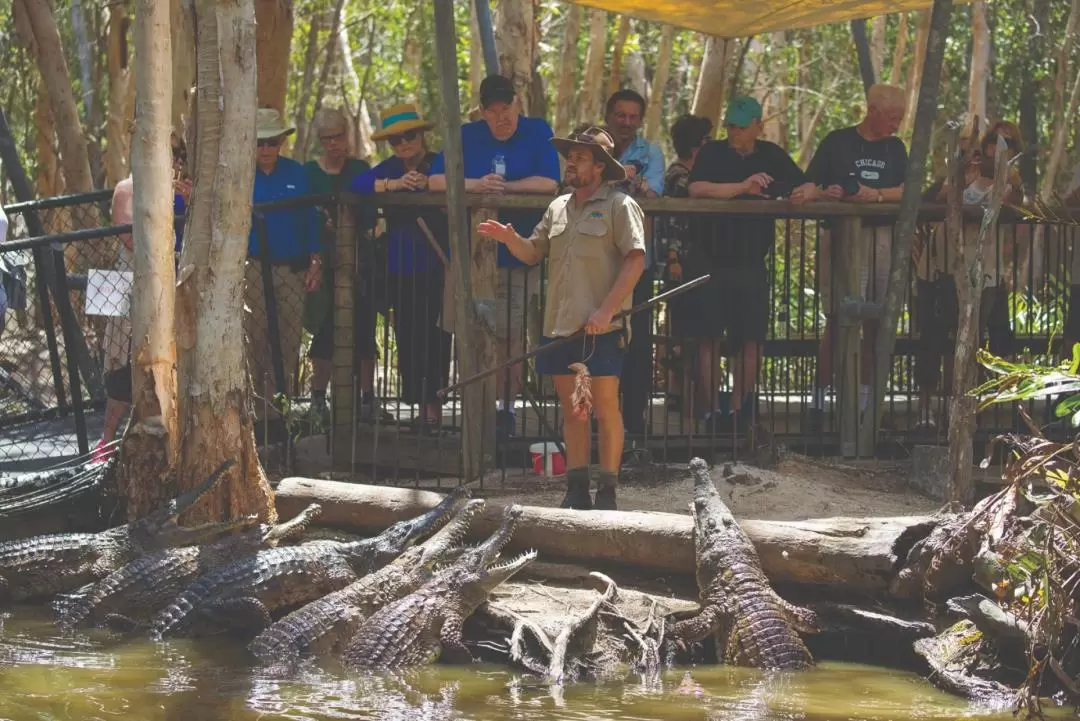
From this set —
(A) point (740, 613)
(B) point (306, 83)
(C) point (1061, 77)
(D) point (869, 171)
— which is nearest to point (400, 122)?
(D) point (869, 171)

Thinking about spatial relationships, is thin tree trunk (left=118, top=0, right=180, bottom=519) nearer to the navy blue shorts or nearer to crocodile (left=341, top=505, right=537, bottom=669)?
crocodile (left=341, top=505, right=537, bottom=669)

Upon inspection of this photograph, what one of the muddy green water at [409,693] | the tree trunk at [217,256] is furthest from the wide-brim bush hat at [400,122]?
the muddy green water at [409,693]

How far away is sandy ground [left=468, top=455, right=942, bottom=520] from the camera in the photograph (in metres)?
7.61

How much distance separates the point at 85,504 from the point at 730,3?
4999 mm

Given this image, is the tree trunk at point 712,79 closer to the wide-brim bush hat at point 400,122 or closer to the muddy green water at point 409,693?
the wide-brim bush hat at point 400,122

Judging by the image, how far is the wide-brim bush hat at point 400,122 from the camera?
893 centimetres

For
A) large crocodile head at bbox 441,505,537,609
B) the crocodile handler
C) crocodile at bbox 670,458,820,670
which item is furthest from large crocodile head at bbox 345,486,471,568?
crocodile at bbox 670,458,820,670

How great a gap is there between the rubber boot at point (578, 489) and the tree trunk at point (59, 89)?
7.54m

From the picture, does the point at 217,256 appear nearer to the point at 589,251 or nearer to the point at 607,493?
the point at 589,251

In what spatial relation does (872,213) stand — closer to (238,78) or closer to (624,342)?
(624,342)

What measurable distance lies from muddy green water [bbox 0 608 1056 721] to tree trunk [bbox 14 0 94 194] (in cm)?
765

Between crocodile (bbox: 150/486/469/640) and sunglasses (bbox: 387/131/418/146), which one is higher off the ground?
sunglasses (bbox: 387/131/418/146)

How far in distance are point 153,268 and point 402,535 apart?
1.83 m

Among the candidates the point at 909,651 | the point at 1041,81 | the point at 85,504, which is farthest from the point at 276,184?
the point at 1041,81
